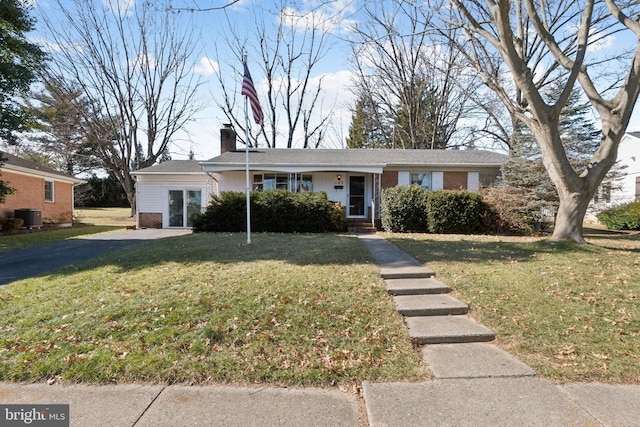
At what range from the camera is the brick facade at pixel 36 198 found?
15273 mm

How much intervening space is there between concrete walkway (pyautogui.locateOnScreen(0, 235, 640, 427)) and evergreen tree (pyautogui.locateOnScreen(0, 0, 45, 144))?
12479mm

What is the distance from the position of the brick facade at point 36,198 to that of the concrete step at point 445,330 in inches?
712

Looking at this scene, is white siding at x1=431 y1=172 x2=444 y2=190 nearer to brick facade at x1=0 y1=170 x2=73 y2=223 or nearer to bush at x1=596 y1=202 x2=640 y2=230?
bush at x1=596 y1=202 x2=640 y2=230

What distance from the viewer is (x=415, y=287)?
195 inches

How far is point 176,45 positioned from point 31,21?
39.5ft

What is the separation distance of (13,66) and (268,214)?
1004 cm

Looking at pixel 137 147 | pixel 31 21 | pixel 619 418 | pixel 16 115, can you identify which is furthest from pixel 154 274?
pixel 137 147

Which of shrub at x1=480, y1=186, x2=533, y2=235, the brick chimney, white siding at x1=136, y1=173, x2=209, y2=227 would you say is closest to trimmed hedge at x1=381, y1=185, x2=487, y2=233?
shrub at x1=480, y1=186, x2=533, y2=235

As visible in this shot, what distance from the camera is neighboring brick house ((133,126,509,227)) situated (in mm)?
15836

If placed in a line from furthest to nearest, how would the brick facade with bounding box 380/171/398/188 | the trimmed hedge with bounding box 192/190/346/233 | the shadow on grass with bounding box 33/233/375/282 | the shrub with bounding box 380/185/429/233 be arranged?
the brick facade with bounding box 380/171/398/188
the trimmed hedge with bounding box 192/190/346/233
the shrub with bounding box 380/185/429/233
the shadow on grass with bounding box 33/233/375/282

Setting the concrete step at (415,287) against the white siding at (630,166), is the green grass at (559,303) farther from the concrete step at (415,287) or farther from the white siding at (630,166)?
the white siding at (630,166)

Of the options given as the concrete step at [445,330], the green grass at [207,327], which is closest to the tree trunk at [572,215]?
the green grass at [207,327]

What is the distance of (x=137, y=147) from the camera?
22.8 meters

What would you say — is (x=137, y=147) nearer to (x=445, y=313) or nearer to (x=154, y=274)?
(x=154, y=274)
